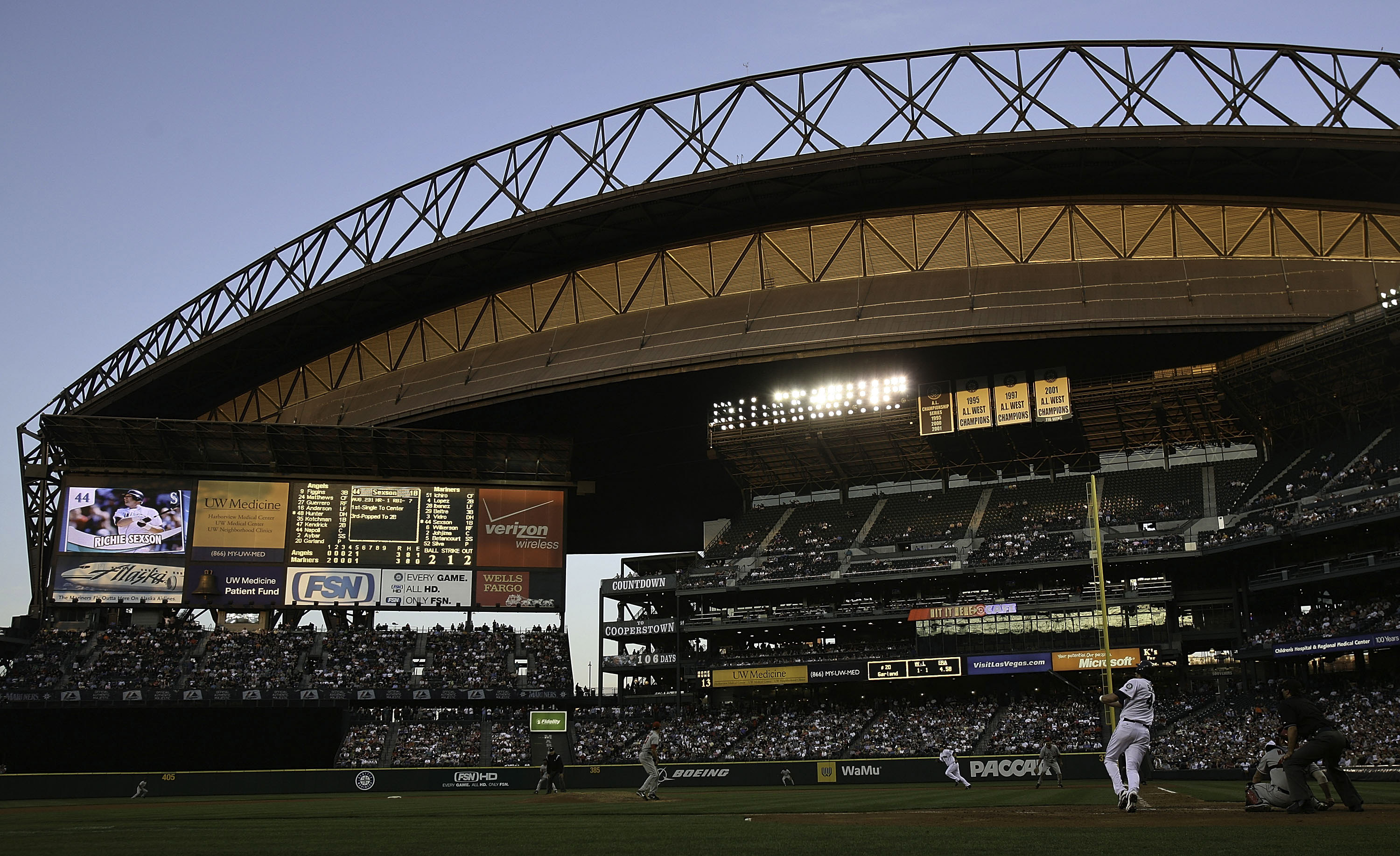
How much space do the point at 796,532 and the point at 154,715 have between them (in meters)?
36.8

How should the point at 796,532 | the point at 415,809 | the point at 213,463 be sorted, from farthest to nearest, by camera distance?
the point at 796,532 < the point at 213,463 < the point at 415,809

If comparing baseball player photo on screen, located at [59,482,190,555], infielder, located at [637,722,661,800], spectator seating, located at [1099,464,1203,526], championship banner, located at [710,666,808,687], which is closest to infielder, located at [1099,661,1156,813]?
infielder, located at [637,722,661,800]

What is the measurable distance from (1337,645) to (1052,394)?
60.0 ft

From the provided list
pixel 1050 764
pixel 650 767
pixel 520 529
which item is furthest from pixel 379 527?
pixel 1050 764

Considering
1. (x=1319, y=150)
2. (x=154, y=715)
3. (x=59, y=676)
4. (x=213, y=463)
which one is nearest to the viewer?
(x=1319, y=150)

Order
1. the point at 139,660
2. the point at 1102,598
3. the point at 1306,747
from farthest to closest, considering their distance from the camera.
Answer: the point at 139,660 < the point at 1102,598 < the point at 1306,747

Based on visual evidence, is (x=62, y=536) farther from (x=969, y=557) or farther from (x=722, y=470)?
(x=969, y=557)

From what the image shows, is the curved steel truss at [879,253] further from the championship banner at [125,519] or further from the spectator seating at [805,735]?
the spectator seating at [805,735]

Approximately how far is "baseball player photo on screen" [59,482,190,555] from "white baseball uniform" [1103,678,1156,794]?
58.1m

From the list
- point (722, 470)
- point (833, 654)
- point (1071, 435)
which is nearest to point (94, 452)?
point (722, 470)

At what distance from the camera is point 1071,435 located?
62.4m

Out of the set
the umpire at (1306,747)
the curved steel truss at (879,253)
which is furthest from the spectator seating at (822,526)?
the umpire at (1306,747)

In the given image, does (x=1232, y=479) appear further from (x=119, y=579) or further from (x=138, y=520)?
(x=119, y=579)

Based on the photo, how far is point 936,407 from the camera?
61.6m
